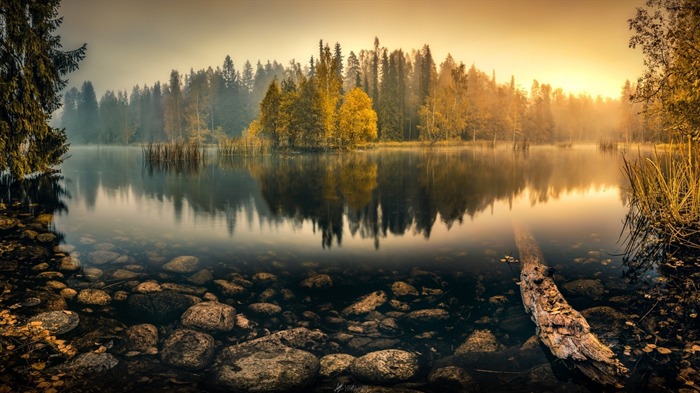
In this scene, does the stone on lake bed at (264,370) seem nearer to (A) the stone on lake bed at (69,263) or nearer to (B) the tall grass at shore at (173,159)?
(A) the stone on lake bed at (69,263)

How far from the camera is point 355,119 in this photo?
68188 mm

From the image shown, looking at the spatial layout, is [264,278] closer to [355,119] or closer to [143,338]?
[143,338]

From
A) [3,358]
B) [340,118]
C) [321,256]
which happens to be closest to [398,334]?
[321,256]

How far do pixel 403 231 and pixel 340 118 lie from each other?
55220 mm

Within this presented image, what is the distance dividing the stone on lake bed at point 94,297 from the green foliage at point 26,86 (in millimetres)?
15192

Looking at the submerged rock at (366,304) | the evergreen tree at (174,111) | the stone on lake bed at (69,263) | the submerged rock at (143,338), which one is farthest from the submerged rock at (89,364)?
the evergreen tree at (174,111)

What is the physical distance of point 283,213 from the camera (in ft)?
61.3

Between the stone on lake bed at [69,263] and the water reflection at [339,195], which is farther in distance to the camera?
the water reflection at [339,195]

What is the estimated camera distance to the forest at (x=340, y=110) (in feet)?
220

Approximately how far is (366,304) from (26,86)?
21794 millimetres

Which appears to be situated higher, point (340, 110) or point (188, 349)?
point (340, 110)

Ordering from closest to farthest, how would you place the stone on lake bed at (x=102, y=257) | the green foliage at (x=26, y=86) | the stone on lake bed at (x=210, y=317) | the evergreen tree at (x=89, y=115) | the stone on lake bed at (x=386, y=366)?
the stone on lake bed at (x=386, y=366), the stone on lake bed at (x=210, y=317), the stone on lake bed at (x=102, y=257), the green foliage at (x=26, y=86), the evergreen tree at (x=89, y=115)

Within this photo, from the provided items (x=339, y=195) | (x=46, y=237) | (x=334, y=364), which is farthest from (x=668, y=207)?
(x=46, y=237)

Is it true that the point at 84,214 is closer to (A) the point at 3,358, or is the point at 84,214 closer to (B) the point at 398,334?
(A) the point at 3,358
